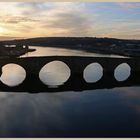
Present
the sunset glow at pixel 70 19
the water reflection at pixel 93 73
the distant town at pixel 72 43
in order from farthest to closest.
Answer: the water reflection at pixel 93 73
the distant town at pixel 72 43
the sunset glow at pixel 70 19

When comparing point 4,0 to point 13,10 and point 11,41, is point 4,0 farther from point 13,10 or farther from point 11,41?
point 11,41

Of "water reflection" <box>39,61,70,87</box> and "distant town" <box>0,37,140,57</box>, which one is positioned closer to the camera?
"distant town" <box>0,37,140,57</box>

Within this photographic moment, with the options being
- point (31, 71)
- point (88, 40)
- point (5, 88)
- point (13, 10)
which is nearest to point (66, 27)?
point (88, 40)

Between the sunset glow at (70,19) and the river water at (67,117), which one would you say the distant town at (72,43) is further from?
the river water at (67,117)

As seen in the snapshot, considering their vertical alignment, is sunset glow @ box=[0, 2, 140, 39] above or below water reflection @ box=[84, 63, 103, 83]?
above

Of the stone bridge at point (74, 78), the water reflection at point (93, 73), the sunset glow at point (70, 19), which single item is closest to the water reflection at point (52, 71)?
the stone bridge at point (74, 78)

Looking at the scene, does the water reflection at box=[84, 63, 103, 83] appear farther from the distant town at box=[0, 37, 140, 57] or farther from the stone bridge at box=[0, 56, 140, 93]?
the distant town at box=[0, 37, 140, 57]

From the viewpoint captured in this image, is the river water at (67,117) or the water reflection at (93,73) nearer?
the river water at (67,117)

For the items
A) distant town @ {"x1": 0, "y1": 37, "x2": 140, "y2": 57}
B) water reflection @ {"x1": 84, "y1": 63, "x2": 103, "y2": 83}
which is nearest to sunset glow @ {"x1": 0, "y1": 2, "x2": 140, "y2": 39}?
distant town @ {"x1": 0, "y1": 37, "x2": 140, "y2": 57}
